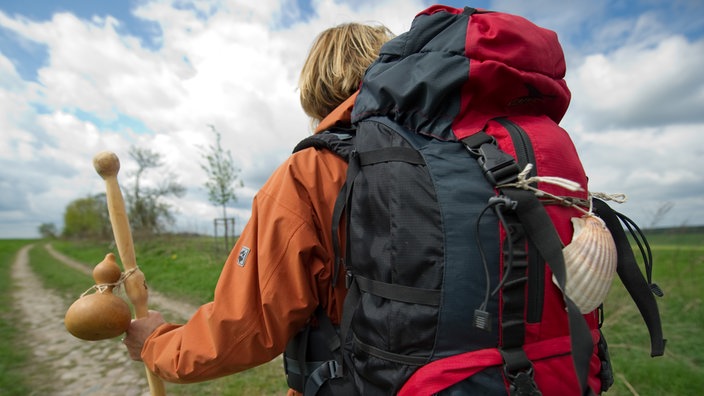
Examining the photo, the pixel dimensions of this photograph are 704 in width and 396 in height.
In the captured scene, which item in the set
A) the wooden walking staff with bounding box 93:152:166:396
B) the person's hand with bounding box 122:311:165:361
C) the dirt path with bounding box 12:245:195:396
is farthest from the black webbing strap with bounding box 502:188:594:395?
the dirt path with bounding box 12:245:195:396

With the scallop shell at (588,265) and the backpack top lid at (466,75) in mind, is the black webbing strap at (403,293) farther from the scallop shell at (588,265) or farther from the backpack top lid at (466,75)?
the backpack top lid at (466,75)

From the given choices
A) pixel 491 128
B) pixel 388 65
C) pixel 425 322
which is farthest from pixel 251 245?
pixel 491 128

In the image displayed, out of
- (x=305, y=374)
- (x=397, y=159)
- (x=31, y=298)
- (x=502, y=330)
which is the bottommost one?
(x=31, y=298)

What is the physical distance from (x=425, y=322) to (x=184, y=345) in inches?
38.7

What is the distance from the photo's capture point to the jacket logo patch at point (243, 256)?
161cm

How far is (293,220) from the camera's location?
1.58 meters

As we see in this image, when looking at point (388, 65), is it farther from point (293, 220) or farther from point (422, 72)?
point (293, 220)

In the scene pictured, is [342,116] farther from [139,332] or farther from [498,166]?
[139,332]

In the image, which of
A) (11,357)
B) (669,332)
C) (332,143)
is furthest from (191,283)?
(332,143)

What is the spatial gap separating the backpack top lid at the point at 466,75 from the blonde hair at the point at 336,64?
43 cm

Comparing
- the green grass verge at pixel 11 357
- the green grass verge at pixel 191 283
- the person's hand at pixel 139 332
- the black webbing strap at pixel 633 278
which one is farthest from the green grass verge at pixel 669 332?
the green grass verge at pixel 11 357

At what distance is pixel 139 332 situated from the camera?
1.93m

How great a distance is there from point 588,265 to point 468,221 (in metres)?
0.37

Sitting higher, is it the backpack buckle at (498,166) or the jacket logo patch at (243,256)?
the backpack buckle at (498,166)
